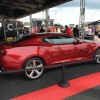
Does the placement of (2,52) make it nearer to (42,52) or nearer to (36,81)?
(42,52)

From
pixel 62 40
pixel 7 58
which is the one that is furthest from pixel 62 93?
→ pixel 62 40

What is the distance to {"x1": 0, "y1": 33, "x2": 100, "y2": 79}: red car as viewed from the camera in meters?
5.25

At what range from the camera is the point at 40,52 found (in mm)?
5613

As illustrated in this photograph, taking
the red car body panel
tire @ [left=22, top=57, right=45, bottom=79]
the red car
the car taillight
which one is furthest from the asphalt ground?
the car taillight

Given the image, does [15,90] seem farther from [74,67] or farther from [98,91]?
[74,67]

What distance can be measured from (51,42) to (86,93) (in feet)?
7.04

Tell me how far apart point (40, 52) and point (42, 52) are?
75 millimetres

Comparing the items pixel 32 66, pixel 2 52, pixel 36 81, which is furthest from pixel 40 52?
pixel 2 52

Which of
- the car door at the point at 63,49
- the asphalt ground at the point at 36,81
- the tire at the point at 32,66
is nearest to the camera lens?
the asphalt ground at the point at 36,81

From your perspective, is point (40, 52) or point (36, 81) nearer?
point (36, 81)

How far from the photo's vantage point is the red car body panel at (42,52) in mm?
5234

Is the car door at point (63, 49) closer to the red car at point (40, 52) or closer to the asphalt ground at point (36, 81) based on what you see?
the red car at point (40, 52)

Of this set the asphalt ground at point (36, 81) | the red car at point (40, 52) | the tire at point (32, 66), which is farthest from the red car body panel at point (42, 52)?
the asphalt ground at point (36, 81)

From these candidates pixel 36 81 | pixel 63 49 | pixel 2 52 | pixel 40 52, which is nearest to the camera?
pixel 2 52
